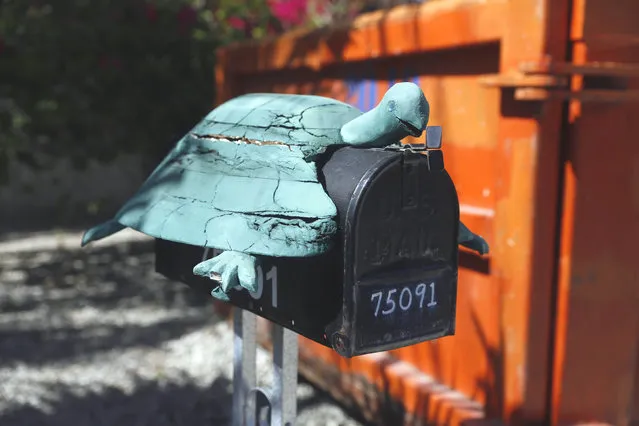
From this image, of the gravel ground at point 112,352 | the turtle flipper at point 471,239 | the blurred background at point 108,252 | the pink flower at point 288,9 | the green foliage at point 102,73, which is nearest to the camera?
the turtle flipper at point 471,239

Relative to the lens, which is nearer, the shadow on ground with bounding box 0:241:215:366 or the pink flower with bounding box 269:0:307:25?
the shadow on ground with bounding box 0:241:215:366

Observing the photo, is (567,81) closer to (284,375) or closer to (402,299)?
(402,299)

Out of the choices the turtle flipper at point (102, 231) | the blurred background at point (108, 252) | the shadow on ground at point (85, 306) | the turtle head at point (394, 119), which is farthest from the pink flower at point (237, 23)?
the turtle head at point (394, 119)

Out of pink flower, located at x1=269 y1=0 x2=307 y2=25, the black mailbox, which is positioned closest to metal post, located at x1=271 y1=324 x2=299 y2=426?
the black mailbox

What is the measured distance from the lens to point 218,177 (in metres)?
1.78

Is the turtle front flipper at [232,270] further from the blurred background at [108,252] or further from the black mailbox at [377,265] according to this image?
the blurred background at [108,252]

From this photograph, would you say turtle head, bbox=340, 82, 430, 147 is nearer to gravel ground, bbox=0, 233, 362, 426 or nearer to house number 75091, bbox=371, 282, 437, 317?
house number 75091, bbox=371, 282, 437, 317

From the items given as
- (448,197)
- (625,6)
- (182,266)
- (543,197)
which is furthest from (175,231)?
(625,6)

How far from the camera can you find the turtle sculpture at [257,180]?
1.56 meters

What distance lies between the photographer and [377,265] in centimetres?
158

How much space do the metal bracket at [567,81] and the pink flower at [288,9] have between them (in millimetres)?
5053

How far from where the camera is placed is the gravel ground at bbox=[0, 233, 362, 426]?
3.60m

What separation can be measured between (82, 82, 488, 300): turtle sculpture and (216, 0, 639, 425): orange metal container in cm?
69

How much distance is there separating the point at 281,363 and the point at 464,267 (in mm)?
1091
